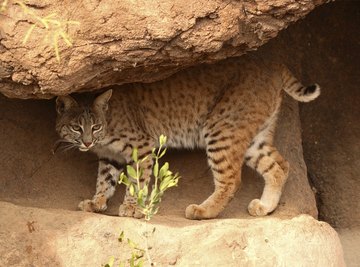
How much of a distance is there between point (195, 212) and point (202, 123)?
32.5 inches

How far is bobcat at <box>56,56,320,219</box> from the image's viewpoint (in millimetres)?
6172

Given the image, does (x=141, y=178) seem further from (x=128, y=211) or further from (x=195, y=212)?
(x=195, y=212)

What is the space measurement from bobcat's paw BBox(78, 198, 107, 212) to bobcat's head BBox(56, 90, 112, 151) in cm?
42

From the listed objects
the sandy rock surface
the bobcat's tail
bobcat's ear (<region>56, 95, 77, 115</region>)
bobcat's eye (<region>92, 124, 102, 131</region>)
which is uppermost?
the bobcat's tail

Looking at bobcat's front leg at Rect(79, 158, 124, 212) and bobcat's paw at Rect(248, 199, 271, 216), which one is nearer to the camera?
bobcat's front leg at Rect(79, 158, 124, 212)

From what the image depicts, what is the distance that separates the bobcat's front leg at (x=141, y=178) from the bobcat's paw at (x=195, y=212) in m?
0.38

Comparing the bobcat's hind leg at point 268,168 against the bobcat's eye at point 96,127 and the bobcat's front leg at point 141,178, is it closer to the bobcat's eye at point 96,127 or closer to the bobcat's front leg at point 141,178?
the bobcat's front leg at point 141,178

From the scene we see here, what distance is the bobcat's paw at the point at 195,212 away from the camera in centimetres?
598

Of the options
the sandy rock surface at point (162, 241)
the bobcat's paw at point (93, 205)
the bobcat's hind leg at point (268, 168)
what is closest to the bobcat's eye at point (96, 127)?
the bobcat's paw at point (93, 205)

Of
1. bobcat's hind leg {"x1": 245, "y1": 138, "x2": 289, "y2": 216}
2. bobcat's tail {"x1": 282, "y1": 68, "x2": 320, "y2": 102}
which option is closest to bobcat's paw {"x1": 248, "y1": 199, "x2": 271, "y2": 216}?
bobcat's hind leg {"x1": 245, "y1": 138, "x2": 289, "y2": 216}

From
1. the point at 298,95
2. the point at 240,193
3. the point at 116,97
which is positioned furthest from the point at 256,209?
the point at 116,97

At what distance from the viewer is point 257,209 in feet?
20.4

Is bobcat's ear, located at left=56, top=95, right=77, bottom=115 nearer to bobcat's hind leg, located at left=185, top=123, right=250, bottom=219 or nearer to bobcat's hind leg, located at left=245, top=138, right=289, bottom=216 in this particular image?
bobcat's hind leg, located at left=185, top=123, right=250, bottom=219

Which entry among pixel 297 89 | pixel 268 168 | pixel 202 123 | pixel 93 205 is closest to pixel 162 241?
pixel 93 205
